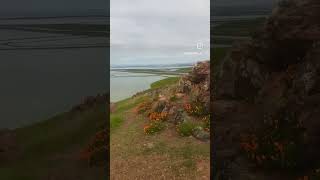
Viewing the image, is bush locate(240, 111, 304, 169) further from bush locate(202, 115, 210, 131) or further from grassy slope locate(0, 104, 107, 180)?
grassy slope locate(0, 104, 107, 180)

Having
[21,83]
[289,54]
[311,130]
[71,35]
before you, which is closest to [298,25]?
[289,54]

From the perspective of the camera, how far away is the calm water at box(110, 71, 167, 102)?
761cm

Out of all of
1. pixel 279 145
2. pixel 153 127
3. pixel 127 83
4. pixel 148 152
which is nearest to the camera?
pixel 279 145

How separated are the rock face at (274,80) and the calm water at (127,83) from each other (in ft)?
3.81

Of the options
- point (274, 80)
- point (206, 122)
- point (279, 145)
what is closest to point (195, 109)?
point (206, 122)

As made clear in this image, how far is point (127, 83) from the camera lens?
7.75m

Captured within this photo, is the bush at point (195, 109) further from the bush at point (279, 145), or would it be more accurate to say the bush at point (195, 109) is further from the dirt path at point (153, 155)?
the bush at point (279, 145)

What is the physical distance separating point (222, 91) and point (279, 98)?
101 cm

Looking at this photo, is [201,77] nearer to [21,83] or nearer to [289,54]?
[289,54]

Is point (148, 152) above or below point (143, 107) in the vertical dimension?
below

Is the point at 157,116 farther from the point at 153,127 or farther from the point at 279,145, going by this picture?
the point at 279,145

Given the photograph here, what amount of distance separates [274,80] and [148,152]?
2.46 meters

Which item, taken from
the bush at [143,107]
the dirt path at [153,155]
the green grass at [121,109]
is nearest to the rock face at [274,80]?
the dirt path at [153,155]

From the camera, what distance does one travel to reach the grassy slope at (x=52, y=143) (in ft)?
24.0
